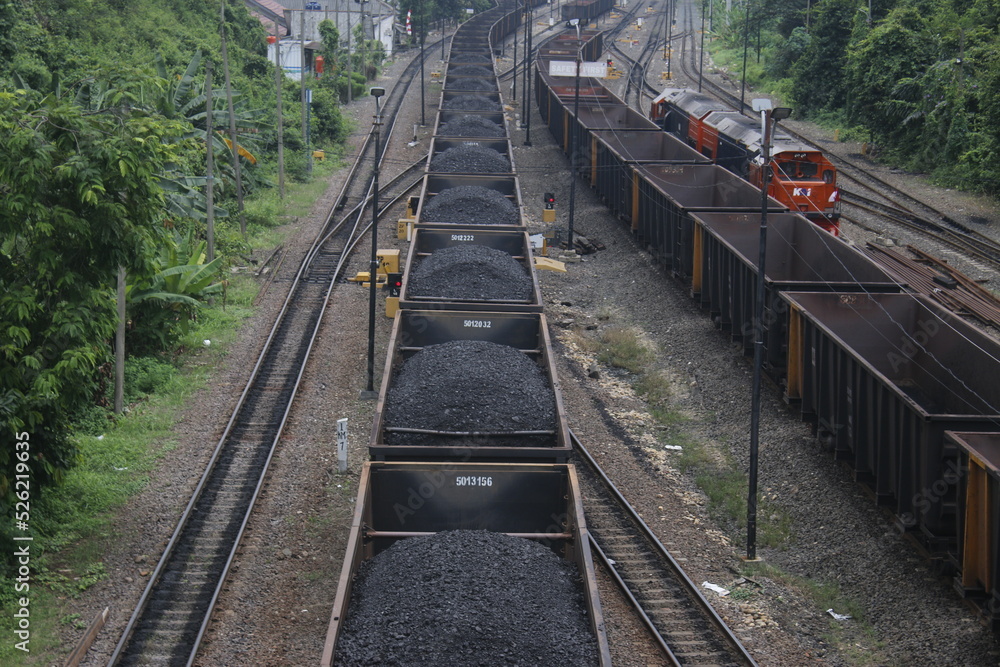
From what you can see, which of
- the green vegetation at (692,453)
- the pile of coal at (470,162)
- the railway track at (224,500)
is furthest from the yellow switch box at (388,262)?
the green vegetation at (692,453)

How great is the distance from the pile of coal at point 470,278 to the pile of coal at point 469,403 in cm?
301

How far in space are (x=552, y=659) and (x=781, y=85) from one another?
45653 millimetres

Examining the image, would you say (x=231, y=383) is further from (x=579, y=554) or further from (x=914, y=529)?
(x=914, y=529)

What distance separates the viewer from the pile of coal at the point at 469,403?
10.8 meters

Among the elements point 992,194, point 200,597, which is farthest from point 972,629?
point 992,194

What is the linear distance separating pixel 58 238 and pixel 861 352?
37.4 feet

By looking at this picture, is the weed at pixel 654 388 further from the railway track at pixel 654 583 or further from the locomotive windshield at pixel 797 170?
the locomotive windshield at pixel 797 170

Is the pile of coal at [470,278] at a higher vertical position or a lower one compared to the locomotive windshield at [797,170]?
lower

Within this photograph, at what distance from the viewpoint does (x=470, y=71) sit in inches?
1866

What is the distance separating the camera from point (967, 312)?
63.1 feet

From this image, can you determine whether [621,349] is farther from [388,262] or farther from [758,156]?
[758,156]

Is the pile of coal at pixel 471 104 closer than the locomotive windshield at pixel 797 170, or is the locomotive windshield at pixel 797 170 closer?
the locomotive windshield at pixel 797 170

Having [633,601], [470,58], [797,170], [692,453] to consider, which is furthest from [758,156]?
[470,58]

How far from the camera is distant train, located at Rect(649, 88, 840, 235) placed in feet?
77.6
